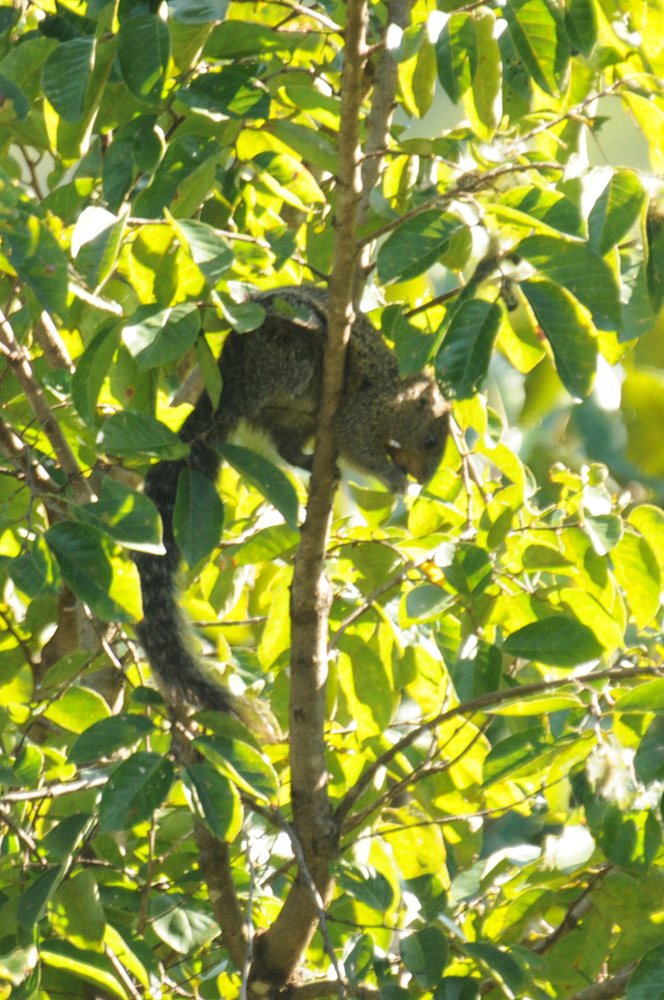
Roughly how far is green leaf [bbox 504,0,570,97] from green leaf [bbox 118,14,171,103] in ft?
1.79

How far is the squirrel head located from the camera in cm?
332

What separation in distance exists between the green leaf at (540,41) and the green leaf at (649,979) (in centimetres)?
126

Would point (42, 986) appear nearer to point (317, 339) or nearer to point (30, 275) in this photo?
point (30, 275)

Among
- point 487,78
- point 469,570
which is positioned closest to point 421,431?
point 487,78

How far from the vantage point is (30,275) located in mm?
1381

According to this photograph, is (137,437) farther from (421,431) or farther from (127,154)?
(421,431)

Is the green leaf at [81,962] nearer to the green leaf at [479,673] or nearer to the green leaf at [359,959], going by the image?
the green leaf at [359,959]

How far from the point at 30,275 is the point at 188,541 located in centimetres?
45

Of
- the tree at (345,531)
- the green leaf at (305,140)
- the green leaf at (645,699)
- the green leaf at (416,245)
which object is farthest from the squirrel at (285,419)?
the green leaf at (645,699)

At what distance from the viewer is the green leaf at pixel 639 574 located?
6.22 feet

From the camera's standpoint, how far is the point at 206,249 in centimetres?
142

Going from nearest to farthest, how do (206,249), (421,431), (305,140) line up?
(206,249), (305,140), (421,431)

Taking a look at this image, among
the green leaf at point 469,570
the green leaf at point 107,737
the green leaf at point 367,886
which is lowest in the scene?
the green leaf at point 367,886

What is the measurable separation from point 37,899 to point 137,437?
0.67 meters
